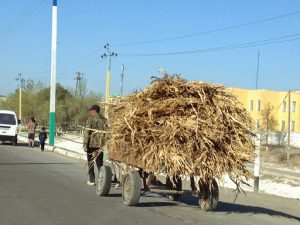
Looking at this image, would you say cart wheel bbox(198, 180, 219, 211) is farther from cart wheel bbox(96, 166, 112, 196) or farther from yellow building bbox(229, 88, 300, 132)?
yellow building bbox(229, 88, 300, 132)

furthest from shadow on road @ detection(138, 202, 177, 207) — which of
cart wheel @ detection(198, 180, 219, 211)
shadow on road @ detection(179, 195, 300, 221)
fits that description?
cart wheel @ detection(198, 180, 219, 211)

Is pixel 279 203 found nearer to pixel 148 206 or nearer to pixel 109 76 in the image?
pixel 148 206

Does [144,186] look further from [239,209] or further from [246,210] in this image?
[246,210]

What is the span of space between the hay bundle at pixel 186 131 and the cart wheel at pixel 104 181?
123 cm

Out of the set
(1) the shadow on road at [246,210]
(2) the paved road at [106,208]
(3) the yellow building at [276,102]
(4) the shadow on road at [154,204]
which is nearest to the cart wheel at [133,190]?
(2) the paved road at [106,208]

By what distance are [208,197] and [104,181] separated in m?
2.47

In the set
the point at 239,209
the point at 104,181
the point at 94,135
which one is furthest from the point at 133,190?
the point at 94,135

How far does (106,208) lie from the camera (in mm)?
9742

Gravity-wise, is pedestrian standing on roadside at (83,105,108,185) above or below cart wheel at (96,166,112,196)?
above

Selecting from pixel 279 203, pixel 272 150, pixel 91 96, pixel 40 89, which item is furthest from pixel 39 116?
pixel 279 203

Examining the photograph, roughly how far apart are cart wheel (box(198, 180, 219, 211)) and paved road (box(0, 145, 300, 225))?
142 mm

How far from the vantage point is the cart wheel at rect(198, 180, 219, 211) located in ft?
32.2

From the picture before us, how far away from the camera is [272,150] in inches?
1608

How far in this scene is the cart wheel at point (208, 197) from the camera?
9.80m
